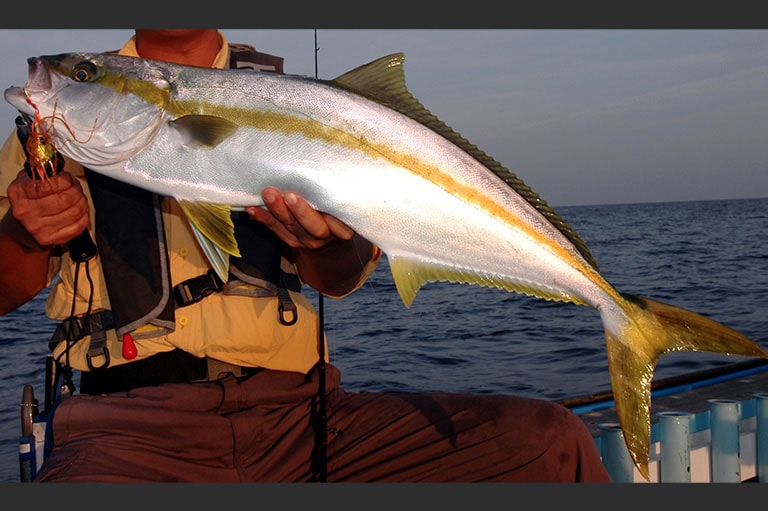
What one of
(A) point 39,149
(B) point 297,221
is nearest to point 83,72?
(A) point 39,149

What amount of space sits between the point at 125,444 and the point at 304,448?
2.39 ft

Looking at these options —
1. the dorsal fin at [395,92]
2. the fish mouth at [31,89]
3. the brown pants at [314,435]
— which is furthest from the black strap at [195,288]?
the dorsal fin at [395,92]

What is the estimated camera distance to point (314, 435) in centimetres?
310

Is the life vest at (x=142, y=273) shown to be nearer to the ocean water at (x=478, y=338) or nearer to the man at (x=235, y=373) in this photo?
the man at (x=235, y=373)

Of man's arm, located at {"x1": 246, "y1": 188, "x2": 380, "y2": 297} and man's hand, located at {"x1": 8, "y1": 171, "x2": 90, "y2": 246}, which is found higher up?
man's hand, located at {"x1": 8, "y1": 171, "x2": 90, "y2": 246}

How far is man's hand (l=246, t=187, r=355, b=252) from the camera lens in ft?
8.84

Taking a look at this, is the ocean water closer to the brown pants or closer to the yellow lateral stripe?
the brown pants

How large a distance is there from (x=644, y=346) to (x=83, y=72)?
236 centimetres

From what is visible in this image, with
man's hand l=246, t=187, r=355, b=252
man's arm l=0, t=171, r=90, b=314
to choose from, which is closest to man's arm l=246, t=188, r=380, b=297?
man's hand l=246, t=187, r=355, b=252

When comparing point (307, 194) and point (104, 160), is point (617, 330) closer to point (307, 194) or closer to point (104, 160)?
point (307, 194)

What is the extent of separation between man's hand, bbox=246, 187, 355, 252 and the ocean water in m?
3.99

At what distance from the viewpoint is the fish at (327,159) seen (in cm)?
265

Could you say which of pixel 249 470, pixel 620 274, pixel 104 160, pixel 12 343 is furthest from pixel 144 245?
pixel 620 274

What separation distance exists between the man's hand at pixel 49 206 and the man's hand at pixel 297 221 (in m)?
0.64
